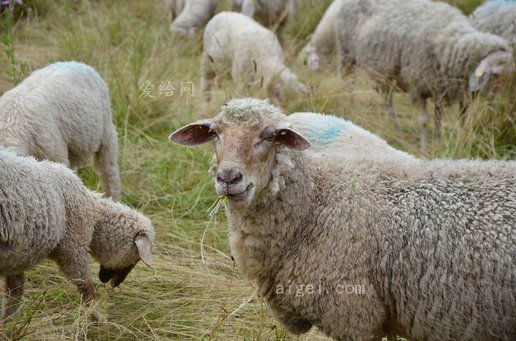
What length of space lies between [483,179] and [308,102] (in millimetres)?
3335

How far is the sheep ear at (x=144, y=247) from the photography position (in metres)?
3.71

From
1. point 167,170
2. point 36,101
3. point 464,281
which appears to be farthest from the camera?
point 167,170

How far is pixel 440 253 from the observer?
2734 millimetres

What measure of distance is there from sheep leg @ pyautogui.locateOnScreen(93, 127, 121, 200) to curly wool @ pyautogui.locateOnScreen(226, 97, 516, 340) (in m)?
2.05

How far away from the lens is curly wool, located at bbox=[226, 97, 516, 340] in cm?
271

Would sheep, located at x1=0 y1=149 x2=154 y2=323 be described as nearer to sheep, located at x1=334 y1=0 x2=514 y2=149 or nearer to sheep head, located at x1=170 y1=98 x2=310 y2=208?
sheep head, located at x1=170 y1=98 x2=310 y2=208

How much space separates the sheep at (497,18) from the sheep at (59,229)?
4.25 m

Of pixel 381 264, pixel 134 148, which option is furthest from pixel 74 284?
pixel 134 148

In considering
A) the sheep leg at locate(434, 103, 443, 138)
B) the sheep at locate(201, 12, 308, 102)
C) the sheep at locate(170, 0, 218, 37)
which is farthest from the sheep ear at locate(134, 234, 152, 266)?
the sheep at locate(170, 0, 218, 37)

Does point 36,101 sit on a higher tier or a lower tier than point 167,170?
higher

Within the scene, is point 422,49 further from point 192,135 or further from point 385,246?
point 385,246

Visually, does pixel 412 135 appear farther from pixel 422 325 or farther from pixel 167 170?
pixel 422 325

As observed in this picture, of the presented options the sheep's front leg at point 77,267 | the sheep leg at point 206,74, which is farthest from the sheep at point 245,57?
the sheep's front leg at point 77,267

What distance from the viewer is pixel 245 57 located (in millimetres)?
6516
